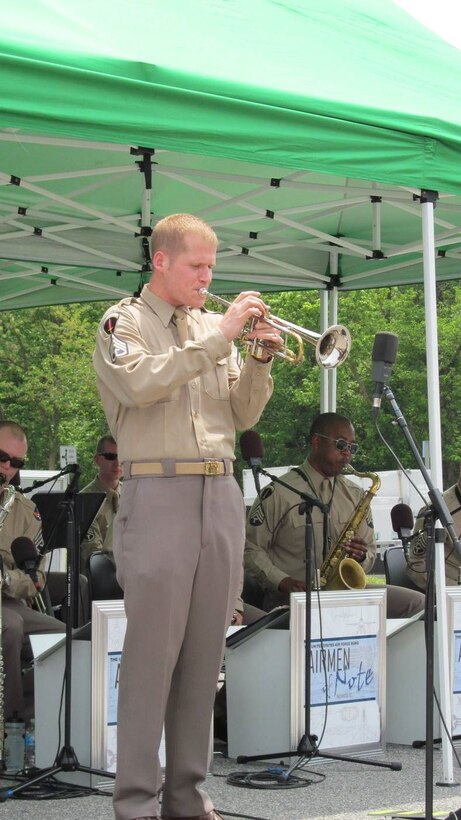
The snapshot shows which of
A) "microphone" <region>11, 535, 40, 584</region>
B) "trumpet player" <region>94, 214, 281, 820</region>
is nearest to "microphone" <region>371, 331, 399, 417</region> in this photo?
"trumpet player" <region>94, 214, 281, 820</region>

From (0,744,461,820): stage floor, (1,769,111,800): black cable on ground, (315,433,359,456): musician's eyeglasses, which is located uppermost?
(315,433,359,456): musician's eyeglasses

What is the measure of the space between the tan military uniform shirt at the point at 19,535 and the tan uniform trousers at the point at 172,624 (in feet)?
7.74

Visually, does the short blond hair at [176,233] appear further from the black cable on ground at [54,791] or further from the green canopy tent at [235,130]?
the black cable on ground at [54,791]

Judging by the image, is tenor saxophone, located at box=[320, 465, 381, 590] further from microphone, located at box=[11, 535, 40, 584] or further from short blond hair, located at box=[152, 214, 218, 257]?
short blond hair, located at box=[152, 214, 218, 257]

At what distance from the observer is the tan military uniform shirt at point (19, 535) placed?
646 cm

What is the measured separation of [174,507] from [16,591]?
8.67 feet

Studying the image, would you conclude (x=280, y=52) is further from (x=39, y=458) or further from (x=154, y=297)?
(x=39, y=458)

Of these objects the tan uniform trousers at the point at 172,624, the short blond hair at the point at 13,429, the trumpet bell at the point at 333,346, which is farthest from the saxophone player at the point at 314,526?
the tan uniform trousers at the point at 172,624

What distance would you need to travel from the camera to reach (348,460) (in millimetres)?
7785

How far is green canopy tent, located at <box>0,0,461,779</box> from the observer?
4516mm

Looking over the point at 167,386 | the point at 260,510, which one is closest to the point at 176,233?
the point at 167,386

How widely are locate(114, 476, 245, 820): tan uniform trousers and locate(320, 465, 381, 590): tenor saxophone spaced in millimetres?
3230

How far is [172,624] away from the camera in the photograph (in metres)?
4.05

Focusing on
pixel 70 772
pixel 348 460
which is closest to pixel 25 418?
pixel 348 460
